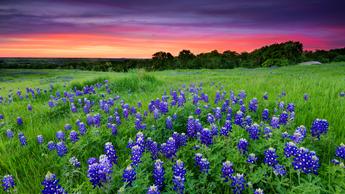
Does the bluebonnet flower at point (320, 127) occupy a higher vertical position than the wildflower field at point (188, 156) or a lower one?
higher

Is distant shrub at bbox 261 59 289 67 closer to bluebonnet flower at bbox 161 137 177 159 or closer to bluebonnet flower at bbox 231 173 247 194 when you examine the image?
bluebonnet flower at bbox 161 137 177 159

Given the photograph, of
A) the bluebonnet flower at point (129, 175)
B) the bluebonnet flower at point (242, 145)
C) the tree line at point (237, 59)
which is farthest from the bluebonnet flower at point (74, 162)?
the tree line at point (237, 59)

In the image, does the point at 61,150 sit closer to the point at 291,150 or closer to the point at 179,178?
the point at 179,178

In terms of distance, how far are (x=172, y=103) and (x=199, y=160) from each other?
2.82 m

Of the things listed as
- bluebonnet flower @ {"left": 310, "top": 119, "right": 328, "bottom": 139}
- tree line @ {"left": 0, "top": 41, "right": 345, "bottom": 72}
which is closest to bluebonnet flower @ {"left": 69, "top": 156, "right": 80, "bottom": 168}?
bluebonnet flower @ {"left": 310, "top": 119, "right": 328, "bottom": 139}

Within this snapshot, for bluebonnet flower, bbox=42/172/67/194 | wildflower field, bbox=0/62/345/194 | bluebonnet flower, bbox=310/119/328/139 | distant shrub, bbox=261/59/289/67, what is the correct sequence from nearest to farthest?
bluebonnet flower, bbox=42/172/67/194 → wildflower field, bbox=0/62/345/194 → bluebonnet flower, bbox=310/119/328/139 → distant shrub, bbox=261/59/289/67

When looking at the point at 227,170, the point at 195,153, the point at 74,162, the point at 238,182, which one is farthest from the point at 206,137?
the point at 74,162

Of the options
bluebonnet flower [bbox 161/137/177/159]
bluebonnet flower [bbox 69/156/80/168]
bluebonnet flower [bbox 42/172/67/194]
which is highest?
bluebonnet flower [bbox 161/137/177/159]

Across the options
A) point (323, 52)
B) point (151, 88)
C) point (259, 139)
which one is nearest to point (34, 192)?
point (259, 139)

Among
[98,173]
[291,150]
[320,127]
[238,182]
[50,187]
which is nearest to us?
[50,187]

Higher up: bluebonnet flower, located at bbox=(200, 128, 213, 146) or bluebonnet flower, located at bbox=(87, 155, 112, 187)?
bluebonnet flower, located at bbox=(200, 128, 213, 146)

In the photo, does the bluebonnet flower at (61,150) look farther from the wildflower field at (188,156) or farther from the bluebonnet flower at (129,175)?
the bluebonnet flower at (129,175)

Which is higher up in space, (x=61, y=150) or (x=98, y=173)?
(x=98, y=173)

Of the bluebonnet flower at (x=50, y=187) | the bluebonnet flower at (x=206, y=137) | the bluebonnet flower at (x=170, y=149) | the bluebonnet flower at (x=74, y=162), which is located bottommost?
the bluebonnet flower at (x=74, y=162)
